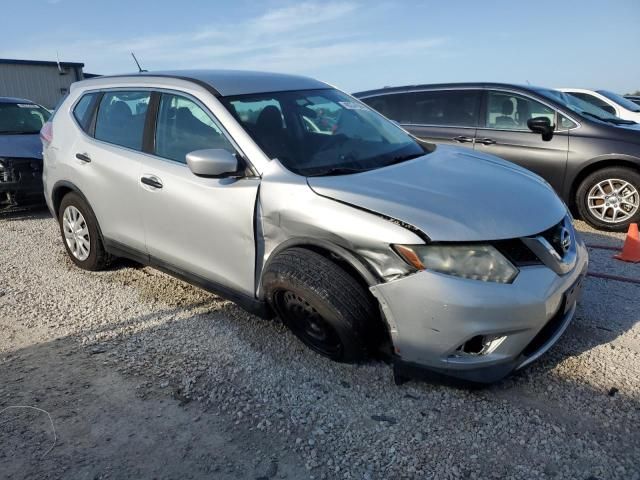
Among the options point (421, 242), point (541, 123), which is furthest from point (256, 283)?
point (541, 123)

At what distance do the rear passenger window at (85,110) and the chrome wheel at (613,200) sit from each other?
16.8ft

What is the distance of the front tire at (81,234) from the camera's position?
4.37m

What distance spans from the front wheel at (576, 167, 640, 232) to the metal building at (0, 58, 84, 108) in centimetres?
2832

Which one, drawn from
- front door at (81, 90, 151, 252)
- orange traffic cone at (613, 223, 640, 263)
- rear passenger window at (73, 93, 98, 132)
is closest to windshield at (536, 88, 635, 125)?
orange traffic cone at (613, 223, 640, 263)

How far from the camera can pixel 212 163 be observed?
299cm

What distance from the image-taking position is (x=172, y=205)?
3451 millimetres

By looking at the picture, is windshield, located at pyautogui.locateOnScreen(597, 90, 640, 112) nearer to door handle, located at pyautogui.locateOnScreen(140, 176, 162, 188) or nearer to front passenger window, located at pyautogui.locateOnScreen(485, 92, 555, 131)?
front passenger window, located at pyautogui.locateOnScreen(485, 92, 555, 131)

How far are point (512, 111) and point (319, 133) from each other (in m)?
3.74

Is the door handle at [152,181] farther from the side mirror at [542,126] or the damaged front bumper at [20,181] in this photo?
the side mirror at [542,126]

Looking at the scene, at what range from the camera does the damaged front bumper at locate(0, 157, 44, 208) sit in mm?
6652

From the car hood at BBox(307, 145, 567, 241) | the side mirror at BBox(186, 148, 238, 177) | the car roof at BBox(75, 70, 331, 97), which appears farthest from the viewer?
the car roof at BBox(75, 70, 331, 97)

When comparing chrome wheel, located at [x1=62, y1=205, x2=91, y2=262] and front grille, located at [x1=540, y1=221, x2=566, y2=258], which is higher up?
front grille, located at [x1=540, y1=221, x2=566, y2=258]

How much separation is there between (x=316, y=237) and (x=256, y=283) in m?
0.59

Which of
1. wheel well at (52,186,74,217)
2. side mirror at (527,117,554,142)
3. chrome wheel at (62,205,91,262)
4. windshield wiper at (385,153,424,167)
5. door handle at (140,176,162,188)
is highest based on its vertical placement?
side mirror at (527,117,554,142)
